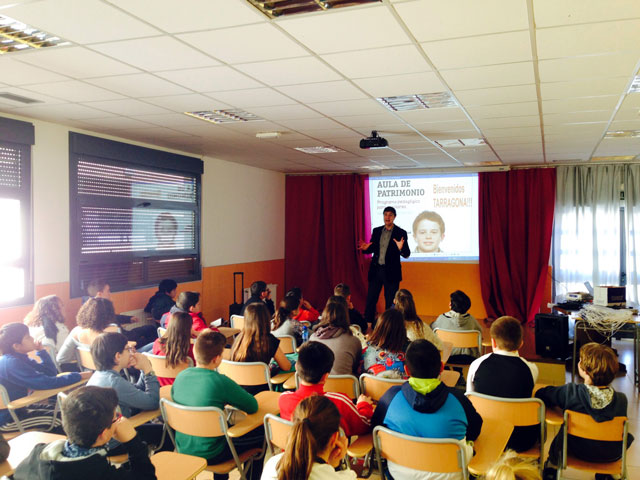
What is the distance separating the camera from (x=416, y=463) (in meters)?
2.28

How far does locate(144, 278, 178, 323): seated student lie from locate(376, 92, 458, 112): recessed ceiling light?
370 centimetres

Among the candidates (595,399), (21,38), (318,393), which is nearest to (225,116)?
(21,38)

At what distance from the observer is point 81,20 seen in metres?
2.64

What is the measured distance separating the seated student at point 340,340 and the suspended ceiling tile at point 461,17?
1.98 metres

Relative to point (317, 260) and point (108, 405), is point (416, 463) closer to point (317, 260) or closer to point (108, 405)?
point (108, 405)

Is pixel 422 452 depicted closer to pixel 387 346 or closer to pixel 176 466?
pixel 176 466

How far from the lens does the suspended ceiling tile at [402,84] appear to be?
11.9 feet

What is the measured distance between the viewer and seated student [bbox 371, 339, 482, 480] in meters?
2.27

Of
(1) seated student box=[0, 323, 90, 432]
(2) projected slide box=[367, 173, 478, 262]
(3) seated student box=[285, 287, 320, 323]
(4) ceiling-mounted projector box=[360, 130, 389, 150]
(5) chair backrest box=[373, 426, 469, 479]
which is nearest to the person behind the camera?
(5) chair backrest box=[373, 426, 469, 479]

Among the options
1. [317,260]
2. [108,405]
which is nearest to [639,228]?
[317,260]

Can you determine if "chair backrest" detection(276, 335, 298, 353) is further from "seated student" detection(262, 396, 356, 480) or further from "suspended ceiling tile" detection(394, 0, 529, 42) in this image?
"suspended ceiling tile" detection(394, 0, 529, 42)

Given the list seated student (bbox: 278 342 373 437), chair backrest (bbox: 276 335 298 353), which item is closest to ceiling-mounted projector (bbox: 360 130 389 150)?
chair backrest (bbox: 276 335 298 353)

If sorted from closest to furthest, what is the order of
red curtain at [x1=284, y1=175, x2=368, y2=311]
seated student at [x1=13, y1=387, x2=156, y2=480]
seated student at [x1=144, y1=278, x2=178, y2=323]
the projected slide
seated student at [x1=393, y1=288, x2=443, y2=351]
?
seated student at [x1=13, y1=387, x2=156, y2=480]
seated student at [x1=393, y1=288, x2=443, y2=351]
seated student at [x1=144, y1=278, x2=178, y2=323]
the projected slide
red curtain at [x1=284, y1=175, x2=368, y2=311]

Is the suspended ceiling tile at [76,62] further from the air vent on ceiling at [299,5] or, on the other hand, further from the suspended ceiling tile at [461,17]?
the suspended ceiling tile at [461,17]
